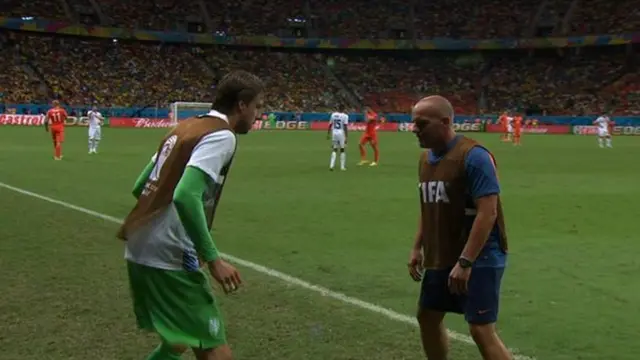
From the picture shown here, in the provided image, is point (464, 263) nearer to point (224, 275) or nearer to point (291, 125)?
point (224, 275)

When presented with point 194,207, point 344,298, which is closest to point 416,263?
point 194,207

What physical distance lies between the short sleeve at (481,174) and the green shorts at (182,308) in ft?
5.32

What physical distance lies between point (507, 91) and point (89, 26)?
1394 inches

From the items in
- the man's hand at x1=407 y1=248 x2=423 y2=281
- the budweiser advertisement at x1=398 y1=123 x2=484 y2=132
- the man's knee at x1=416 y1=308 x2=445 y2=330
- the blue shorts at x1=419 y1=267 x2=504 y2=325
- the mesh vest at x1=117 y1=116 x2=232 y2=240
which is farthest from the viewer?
the budweiser advertisement at x1=398 y1=123 x2=484 y2=132

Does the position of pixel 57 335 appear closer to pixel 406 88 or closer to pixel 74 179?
pixel 74 179

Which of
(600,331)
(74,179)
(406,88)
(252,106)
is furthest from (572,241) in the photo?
(406,88)

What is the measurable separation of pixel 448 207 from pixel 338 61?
71.3 meters

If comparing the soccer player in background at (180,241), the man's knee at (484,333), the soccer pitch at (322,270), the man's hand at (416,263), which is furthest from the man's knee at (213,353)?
the soccer pitch at (322,270)

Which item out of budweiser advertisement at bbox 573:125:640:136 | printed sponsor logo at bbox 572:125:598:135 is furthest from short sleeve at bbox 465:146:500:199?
printed sponsor logo at bbox 572:125:598:135

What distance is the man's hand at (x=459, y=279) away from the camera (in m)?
4.76

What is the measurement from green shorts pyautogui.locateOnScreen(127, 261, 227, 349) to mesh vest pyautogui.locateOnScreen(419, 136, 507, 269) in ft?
4.94

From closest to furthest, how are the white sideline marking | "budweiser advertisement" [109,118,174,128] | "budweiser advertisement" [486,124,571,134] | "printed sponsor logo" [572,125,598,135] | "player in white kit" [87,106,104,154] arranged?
the white sideline marking < "player in white kit" [87,106,104,154] < "budweiser advertisement" [109,118,174,128] < "printed sponsor logo" [572,125,598,135] < "budweiser advertisement" [486,124,571,134]

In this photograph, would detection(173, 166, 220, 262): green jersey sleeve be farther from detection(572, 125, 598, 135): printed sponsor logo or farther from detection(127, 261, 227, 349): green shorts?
detection(572, 125, 598, 135): printed sponsor logo

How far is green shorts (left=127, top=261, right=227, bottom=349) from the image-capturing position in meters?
4.26
